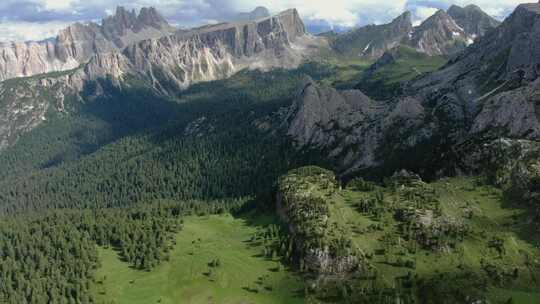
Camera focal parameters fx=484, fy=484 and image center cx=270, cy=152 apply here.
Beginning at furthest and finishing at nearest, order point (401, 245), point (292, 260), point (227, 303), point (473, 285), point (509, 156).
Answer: point (509, 156)
point (292, 260)
point (401, 245)
point (227, 303)
point (473, 285)

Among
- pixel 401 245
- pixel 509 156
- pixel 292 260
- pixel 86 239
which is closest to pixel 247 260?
pixel 292 260

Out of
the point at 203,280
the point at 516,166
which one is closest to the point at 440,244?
the point at 516,166

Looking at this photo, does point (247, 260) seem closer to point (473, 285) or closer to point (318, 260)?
point (318, 260)

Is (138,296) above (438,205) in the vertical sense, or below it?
below

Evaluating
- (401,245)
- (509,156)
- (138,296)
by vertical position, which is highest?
(509,156)

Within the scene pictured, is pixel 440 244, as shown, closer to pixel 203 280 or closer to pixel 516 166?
pixel 516 166

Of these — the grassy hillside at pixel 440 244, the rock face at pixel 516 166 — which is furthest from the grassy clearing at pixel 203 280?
the rock face at pixel 516 166

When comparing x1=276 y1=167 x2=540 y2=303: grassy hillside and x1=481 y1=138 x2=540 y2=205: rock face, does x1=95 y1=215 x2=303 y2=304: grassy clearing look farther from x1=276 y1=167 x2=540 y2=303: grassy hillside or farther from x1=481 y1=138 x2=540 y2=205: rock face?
x1=481 y1=138 x2=540 y2=205: rock face

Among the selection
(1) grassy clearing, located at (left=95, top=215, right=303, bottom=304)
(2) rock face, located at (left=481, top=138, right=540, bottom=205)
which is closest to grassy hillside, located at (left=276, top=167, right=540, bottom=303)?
(2) rock face, located at (left=481, top=138, right=540, bottom=205)

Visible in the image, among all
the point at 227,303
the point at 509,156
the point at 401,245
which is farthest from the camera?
the point at 509,156
